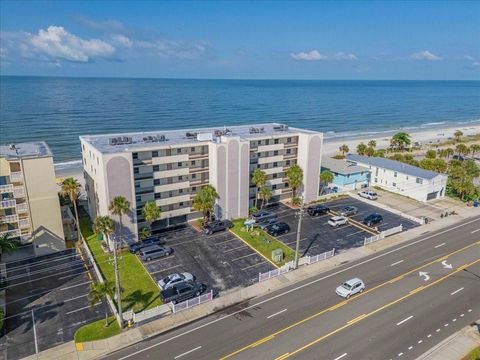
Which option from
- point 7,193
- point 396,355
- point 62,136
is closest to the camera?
point 396,355

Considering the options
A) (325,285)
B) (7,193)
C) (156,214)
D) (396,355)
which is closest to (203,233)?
(156,214)

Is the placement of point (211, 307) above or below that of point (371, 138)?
below

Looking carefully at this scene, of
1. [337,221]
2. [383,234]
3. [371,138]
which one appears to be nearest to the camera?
[383,234]

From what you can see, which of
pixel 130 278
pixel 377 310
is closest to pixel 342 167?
pixel 377 310

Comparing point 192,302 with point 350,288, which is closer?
point 192,302

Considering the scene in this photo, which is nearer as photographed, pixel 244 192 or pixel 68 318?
pixel 68 318

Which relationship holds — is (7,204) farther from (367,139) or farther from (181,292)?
(367,139)

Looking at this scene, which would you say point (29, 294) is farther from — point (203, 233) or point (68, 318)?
point (203, 233)
